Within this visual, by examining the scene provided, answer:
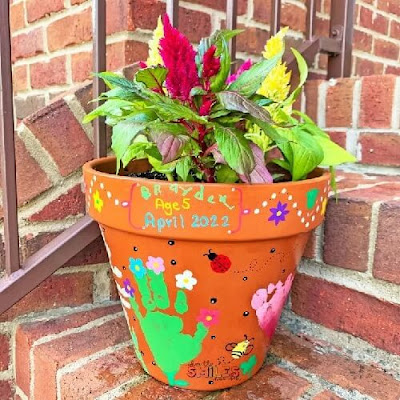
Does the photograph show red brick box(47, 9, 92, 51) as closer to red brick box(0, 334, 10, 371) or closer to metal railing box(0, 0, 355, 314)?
metal railing box(0, 0, 355, 314)

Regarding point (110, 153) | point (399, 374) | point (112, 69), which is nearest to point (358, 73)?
point (112, 69)

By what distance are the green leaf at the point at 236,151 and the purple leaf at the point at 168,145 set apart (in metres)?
0.05

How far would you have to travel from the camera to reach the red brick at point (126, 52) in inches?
39.2

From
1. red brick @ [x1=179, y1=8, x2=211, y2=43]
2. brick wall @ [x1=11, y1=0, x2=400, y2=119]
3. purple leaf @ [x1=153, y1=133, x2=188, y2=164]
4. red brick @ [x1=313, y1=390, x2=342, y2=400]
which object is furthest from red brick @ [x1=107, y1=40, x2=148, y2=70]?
red brick @ [x1=313, y1=390, x2=342, y2=400]

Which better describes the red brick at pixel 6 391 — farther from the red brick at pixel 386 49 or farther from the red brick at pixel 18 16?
the red brick at pixel 386 49

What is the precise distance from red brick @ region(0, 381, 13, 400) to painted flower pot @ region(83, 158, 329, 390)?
361 mm

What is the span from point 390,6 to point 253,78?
1.54m

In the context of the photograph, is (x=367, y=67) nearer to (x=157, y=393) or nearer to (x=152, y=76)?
(x=152, y=76)

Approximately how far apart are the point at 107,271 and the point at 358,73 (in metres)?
1.23

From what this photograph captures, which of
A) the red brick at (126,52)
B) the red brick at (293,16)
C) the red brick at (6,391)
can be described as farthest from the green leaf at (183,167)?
the red brick at (293,16)

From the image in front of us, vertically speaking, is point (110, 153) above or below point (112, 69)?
below

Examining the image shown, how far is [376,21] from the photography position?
5.90 feet

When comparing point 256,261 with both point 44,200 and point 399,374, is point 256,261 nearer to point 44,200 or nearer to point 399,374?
point 399,374

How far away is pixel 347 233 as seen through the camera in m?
0.82
